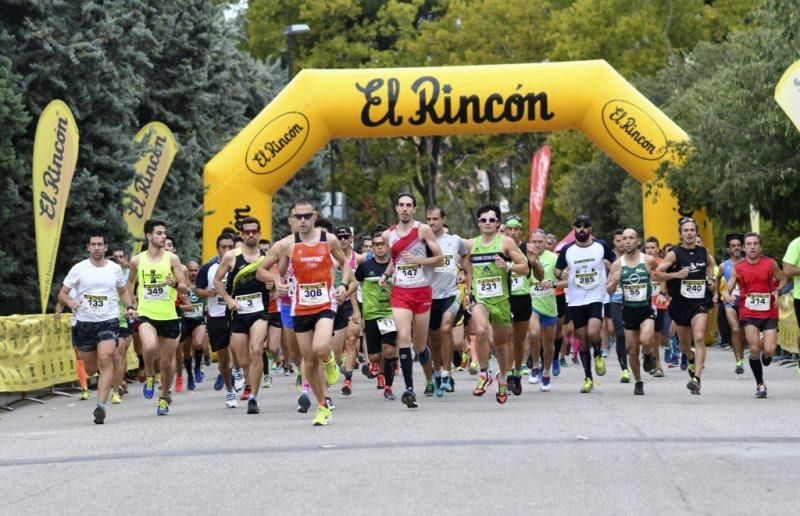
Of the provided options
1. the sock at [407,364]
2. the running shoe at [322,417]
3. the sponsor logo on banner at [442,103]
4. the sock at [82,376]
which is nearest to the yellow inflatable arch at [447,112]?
the sponsor logo on banner at [442,103]

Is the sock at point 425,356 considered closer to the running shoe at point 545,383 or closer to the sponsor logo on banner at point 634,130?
the running shoe at point 545,383

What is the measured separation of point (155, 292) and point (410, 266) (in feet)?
8.41

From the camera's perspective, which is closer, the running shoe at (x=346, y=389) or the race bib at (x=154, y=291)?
the race bib at (x=154, y=291)

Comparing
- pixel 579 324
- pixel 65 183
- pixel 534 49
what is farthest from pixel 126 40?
pixel 534 49

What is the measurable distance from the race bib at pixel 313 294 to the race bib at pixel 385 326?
379 centimetres

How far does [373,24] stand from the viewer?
63000mm

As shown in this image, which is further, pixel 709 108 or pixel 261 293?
pixel 709 108

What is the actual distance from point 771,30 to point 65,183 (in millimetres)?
11405

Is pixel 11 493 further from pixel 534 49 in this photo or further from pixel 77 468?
pixel 534 49

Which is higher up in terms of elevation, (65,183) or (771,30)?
(771,30)

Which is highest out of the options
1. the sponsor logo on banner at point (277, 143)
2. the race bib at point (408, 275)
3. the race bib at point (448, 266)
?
the sponsor logo on banner at point (277, 143)

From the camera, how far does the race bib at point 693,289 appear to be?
60.0 feet

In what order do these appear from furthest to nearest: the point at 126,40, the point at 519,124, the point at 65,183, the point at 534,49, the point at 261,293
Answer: the point at 534,49, the point at 519,124, the point at 126,40, the point at 65,183, the point at 261,293

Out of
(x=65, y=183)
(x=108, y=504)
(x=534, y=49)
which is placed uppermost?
(x=534, y=49)
